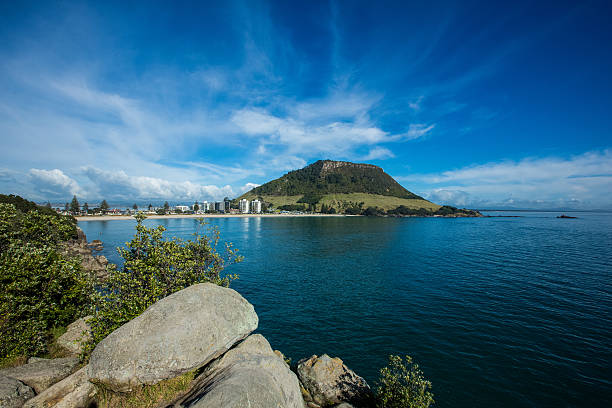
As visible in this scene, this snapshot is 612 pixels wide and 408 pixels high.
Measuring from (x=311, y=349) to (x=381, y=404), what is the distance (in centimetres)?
1107

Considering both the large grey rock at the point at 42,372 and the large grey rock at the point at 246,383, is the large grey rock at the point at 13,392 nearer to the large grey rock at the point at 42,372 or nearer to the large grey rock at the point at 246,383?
the large grey rock at the point at 42,372

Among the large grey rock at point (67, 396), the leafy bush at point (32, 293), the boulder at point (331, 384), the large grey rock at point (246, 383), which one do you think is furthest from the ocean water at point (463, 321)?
the leafy bush at point (32, 293)

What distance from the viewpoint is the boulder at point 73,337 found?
19391 mm

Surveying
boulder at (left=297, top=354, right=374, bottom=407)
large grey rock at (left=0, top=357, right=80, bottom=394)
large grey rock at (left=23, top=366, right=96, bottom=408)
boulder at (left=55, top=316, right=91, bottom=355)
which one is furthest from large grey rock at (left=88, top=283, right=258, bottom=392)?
boulder at (left=55, top=316, right=91, bottom=355)

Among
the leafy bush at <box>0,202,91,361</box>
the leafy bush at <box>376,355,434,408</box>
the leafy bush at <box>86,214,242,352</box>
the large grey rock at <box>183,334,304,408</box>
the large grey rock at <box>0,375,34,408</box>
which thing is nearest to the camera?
the large grey rock at <box>183,334,304,408</box>

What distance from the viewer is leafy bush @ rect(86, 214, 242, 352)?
52.5 feet

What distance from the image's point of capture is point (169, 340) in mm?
12586

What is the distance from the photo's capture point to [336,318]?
33.0m

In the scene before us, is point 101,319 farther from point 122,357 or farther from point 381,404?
point 381,404

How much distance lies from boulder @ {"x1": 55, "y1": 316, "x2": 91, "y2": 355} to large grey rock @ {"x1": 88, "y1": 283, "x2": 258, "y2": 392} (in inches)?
385

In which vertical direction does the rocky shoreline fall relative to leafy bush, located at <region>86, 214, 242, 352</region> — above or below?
below

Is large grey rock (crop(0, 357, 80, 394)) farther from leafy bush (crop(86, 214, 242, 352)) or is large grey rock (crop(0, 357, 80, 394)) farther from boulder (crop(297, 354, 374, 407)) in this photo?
boulder (crop(297, 354, 374, 407))

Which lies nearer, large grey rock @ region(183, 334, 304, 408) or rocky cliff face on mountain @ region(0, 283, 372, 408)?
large grey rock @ region(183, 334, 304, 408)

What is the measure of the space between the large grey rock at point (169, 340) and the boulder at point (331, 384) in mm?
7600
